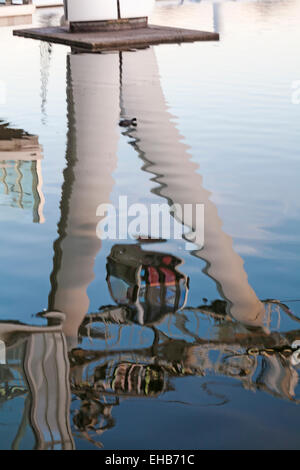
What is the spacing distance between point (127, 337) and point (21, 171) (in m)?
6.43

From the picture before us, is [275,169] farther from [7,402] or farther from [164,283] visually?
[7,402]

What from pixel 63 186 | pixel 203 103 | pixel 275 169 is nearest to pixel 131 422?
pixel 63 186

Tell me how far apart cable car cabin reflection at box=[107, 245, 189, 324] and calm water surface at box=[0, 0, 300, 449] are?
2 centimetres

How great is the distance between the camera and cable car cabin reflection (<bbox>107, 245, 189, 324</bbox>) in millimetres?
7086

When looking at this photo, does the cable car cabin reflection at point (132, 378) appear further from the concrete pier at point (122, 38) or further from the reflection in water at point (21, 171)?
the concrete pier at point (122, 38)

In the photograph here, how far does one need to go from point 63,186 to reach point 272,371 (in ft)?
20.8

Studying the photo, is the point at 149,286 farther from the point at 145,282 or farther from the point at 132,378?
the point at 132,378

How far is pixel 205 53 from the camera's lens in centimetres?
3238

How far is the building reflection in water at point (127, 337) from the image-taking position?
5383mm

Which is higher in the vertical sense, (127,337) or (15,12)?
(15,12)

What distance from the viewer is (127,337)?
642 centimetres

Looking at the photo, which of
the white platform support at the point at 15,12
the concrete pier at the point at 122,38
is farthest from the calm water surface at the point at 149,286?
the white platform support at the point at 15,12

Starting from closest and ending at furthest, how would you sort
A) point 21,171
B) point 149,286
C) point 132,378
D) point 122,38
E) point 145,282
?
point 132,378, point 149,286, point 145,282, point 21,171, point 122,38

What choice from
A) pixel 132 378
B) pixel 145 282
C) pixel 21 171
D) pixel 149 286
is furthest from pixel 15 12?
pixel 132 378
